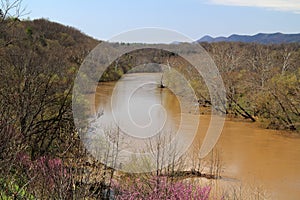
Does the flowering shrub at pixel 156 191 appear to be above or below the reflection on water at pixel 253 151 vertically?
above

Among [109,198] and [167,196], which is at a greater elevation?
[167,196]

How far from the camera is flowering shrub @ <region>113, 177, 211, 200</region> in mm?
5840

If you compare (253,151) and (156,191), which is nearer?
(156,191)

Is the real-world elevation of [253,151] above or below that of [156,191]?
below

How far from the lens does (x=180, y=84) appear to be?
22.7 metres

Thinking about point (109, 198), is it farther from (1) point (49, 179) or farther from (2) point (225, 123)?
(2) point (225, 123)

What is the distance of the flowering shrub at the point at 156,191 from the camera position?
19.2ft

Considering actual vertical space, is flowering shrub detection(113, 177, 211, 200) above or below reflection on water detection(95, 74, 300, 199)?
above

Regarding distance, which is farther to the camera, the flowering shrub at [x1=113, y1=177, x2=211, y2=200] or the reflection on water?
the reflection on water

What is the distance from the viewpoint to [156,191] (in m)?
5.92

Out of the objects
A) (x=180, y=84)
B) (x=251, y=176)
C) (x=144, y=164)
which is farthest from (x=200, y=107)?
(x=144, y=164)

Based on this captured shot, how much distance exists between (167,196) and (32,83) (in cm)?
567

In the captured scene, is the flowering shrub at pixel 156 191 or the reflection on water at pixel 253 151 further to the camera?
the reflection on water at pixel 253 151

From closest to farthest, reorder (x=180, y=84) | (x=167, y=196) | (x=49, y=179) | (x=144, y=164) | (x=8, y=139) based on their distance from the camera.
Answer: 1. (x=8, y=139)
2. (x=49, y=179)
3. (x=167, y=196)
4. (x=144, y=164)
5. (x=180, y=84)
